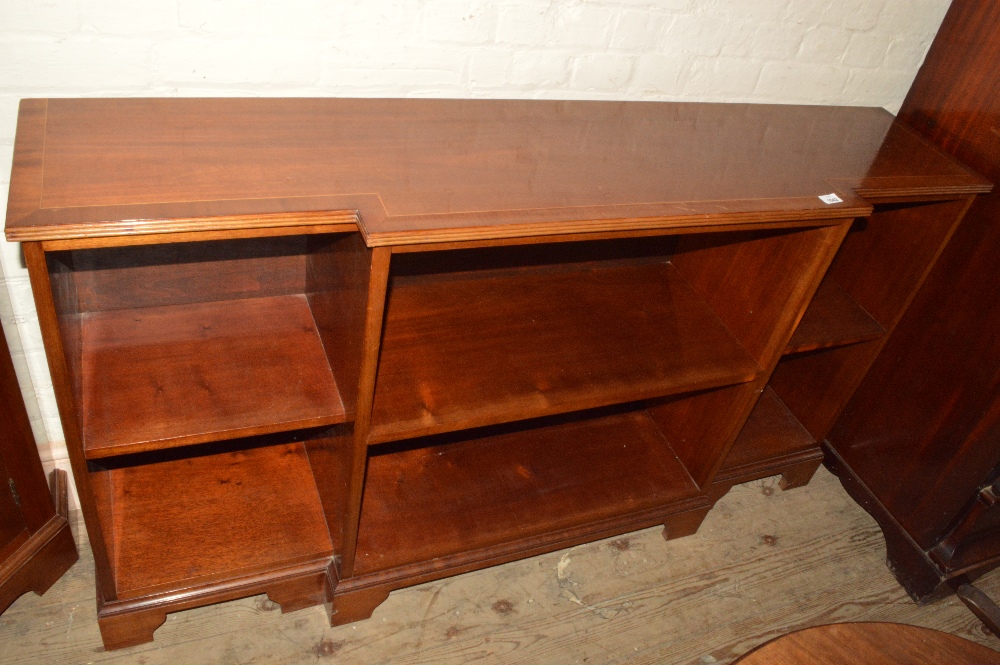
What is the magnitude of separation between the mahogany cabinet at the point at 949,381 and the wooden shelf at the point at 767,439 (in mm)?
194

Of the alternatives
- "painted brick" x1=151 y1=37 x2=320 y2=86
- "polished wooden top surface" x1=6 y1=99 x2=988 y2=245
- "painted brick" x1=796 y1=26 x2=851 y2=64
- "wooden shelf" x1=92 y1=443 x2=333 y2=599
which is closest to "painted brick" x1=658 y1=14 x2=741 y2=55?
"polished wooden top surface" x1=6 y1=99 x2=988 y2=245

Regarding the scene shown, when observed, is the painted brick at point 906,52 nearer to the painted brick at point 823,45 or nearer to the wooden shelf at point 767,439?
the painted brick at point 823,45

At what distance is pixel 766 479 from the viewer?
7.85ft

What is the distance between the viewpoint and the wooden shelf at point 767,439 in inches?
86.3

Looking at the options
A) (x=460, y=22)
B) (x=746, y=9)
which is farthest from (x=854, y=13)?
(x=460, y=22)

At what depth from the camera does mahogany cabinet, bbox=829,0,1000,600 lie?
185 centimetres

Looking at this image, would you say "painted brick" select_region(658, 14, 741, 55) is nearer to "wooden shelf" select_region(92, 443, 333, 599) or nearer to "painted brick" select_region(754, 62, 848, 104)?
"painted brick" select_region(754, 62, 848, 104)

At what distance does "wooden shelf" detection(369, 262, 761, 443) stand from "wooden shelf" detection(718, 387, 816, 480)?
466 mm

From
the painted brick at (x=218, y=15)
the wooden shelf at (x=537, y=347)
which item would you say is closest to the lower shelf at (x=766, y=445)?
the wooden shelf at (x=537, y=347)

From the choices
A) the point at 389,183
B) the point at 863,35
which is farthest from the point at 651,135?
the point at 863,35

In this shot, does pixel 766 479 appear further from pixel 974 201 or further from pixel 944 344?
pixel 974 201

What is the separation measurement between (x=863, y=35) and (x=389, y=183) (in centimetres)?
Answer: 140

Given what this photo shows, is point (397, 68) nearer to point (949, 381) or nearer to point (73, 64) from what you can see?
point (73, 64)

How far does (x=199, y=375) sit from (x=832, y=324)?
1.53 meters
